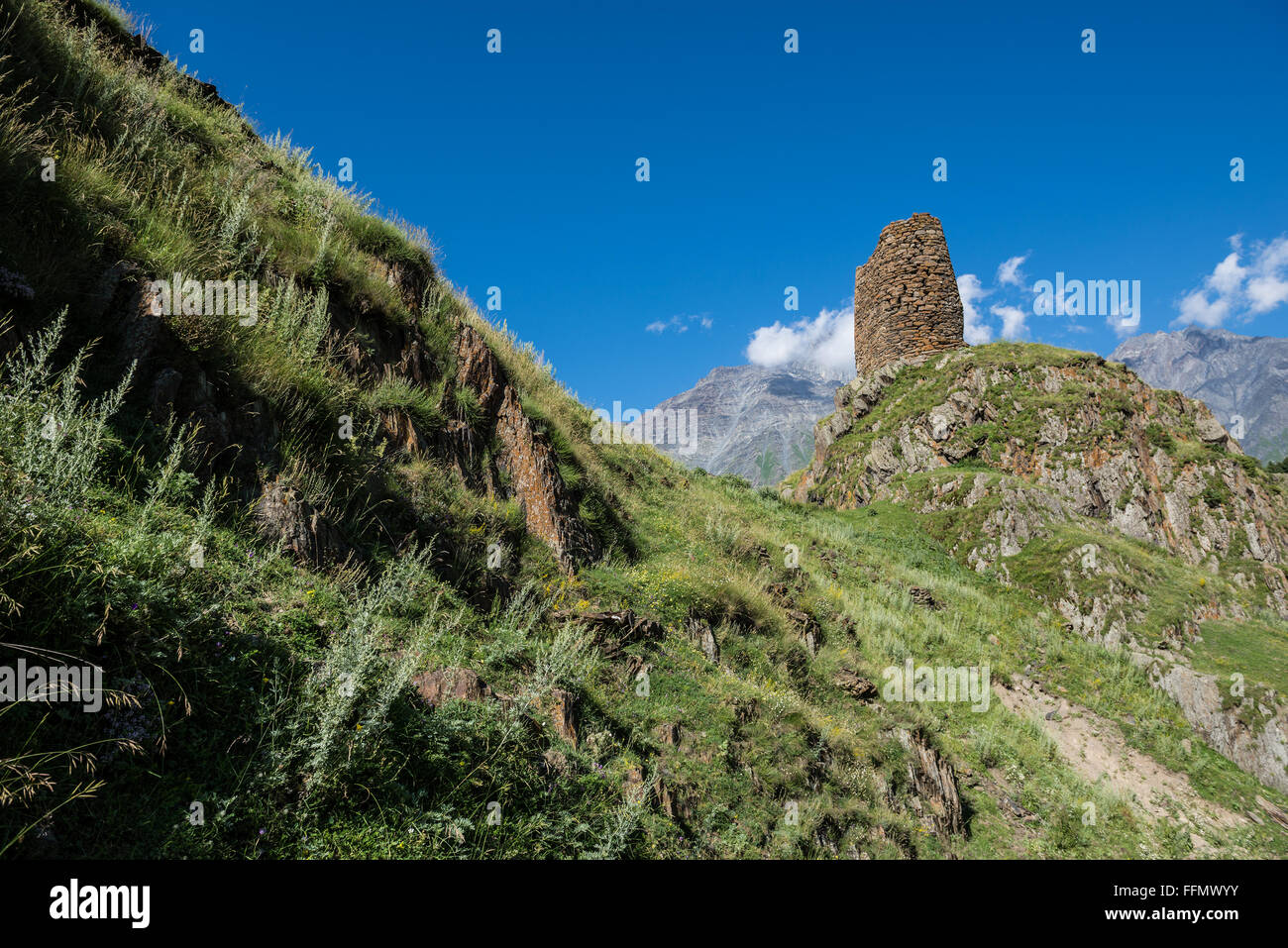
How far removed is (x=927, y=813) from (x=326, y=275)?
10.5 m

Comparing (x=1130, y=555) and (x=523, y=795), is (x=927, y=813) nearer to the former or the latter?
(x=523, y=795)

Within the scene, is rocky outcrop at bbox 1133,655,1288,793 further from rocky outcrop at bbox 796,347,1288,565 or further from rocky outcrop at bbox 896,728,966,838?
rocky outcrop at bbox 896,728,966,838

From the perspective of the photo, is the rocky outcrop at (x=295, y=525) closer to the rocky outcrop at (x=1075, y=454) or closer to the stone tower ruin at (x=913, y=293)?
the rocky outcrop at (x=1075, y=454)

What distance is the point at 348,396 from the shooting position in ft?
20.8

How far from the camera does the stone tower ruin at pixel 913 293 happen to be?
24.3m

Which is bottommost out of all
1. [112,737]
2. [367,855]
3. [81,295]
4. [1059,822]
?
[1059,822]

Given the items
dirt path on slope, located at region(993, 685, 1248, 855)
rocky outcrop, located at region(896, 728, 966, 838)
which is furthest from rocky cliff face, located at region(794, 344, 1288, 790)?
rocky outcrop, located at region(896, 728, 966, 838)

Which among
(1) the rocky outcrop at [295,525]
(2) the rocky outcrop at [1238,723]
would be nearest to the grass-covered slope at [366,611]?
(1) the rocky outcrop at [295,525]

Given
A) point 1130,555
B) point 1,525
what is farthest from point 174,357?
point 1130,555

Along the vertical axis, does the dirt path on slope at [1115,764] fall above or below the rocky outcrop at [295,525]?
below

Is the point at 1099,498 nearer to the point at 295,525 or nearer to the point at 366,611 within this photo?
the point at 366,611

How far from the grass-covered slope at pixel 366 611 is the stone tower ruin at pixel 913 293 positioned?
15907 mm

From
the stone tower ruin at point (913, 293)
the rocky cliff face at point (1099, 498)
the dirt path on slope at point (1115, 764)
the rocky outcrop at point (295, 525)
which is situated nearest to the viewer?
the rocky outcrop at point (295, 525)

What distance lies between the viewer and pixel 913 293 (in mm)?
24516
